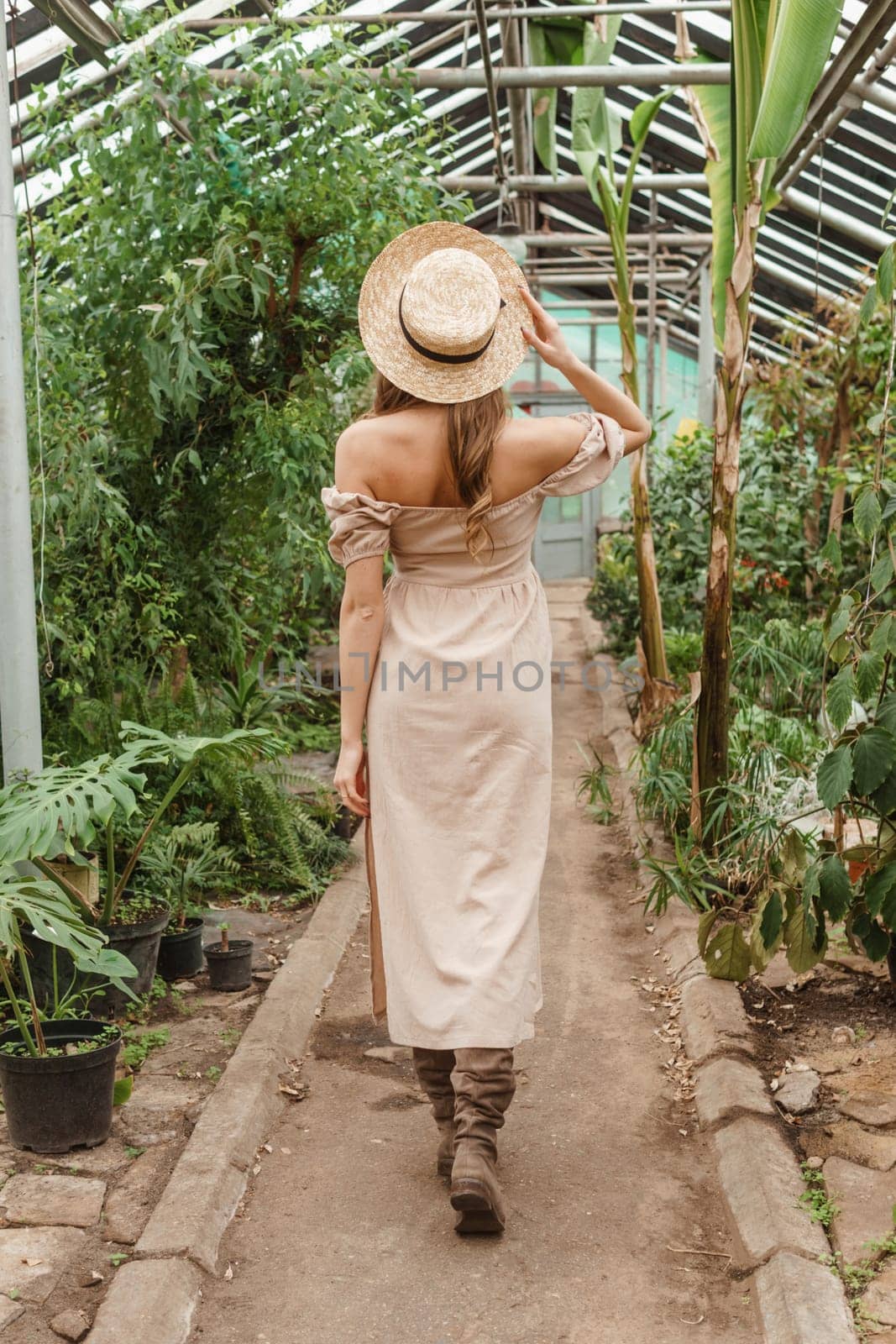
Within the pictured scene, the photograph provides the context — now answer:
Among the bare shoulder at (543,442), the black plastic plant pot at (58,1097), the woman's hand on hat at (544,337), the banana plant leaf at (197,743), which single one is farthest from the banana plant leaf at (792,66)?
the black plastic plant pot at (58,1097)

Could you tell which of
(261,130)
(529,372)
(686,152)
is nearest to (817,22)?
(261,130)

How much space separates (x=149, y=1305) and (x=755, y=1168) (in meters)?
1.25

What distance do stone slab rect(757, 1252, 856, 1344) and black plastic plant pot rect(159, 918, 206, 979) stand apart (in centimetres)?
210

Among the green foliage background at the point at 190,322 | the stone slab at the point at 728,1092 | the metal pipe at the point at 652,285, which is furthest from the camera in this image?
the metal pipe at the point at 652,285

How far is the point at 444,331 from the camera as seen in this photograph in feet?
7.84

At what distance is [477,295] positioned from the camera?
2445mm

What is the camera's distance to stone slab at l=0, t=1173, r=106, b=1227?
8.12 feet

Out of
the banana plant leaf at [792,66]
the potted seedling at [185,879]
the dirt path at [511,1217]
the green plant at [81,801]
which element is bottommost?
the dirt path at [511,1217]

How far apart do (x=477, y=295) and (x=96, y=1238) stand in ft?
6.51

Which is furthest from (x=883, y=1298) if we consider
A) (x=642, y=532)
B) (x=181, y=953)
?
(x=642, y=532)

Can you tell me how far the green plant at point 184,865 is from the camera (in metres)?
4.04

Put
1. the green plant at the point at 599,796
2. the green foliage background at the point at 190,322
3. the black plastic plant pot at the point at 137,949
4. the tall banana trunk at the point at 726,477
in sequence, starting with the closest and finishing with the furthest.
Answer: the black plastic plant pot at the point at 137,949, the tall banana trunk at the point at 726,477, the green foliage background at the point at 190,322, the green plant at the point at 599,796

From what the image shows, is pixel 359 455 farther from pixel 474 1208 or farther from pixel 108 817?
pixel 474 1208

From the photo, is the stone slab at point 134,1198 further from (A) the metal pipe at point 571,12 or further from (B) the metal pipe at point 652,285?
(B) the metal pipe at point 652,285
